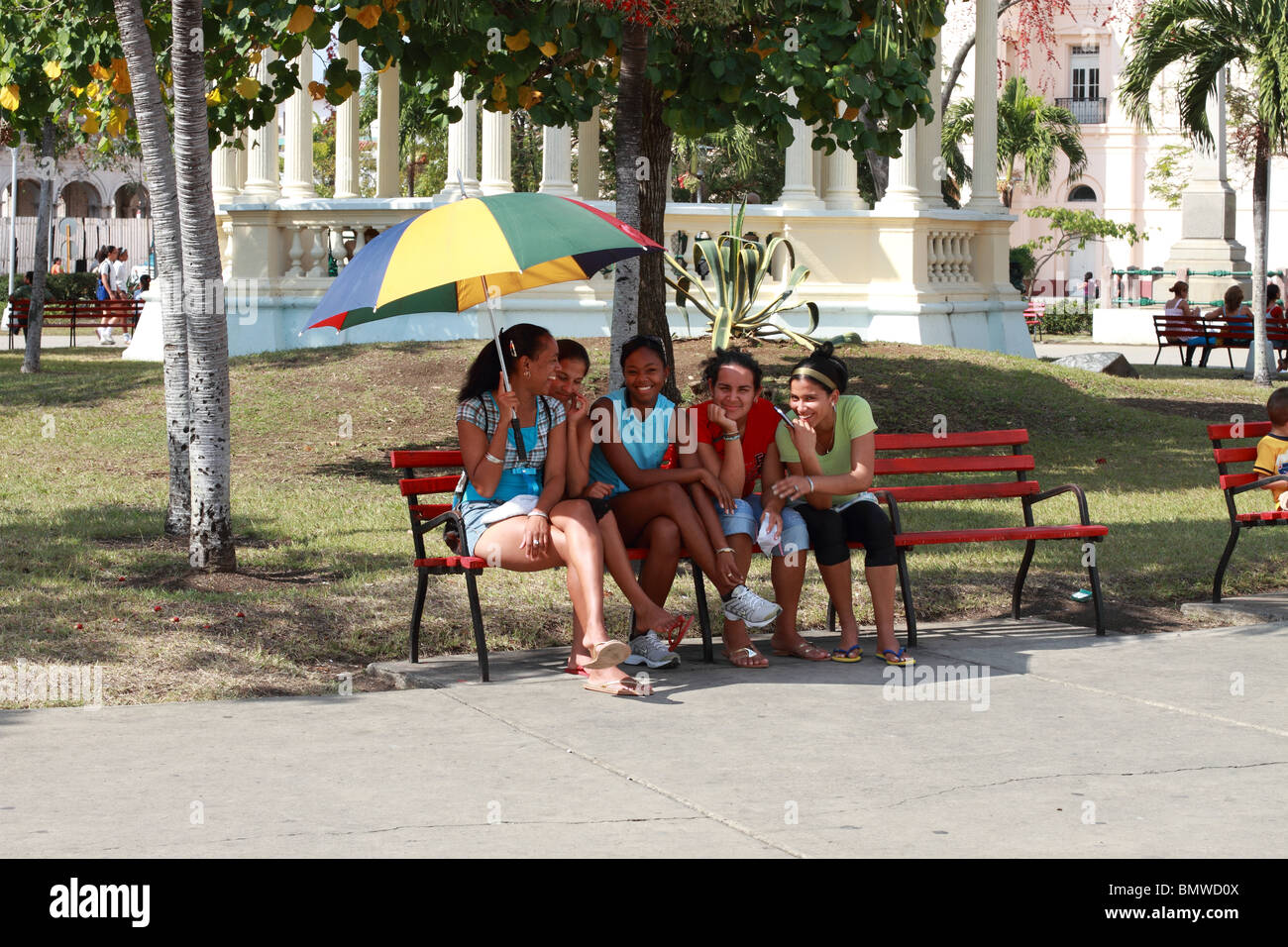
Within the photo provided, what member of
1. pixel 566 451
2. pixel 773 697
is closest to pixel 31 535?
pixel 566 451

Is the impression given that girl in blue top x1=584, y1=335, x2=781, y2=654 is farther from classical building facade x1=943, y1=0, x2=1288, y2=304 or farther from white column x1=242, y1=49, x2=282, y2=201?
classical building facade x1=943, y1=0, x2=1288, y2=304

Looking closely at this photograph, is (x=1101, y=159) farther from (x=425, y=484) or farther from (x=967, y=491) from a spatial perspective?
(x=425, y=484)

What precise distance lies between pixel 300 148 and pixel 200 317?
46.6 feet

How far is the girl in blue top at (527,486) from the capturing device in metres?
6.60

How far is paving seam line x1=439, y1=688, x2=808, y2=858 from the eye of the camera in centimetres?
462

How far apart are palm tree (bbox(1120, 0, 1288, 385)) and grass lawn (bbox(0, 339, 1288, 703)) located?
284 cm

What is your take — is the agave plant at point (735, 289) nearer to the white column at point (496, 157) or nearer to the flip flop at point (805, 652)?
the white column at point (496, 157)

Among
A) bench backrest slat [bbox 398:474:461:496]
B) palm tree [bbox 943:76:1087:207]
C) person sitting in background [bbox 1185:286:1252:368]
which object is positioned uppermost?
palm tree [bbox 943:76:1087:207]

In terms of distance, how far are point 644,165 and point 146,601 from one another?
4.91 metres

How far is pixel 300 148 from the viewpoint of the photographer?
21.8m

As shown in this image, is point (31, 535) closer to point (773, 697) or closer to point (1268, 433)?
point (773, 697)

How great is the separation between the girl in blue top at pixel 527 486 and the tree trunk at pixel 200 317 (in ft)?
6.15

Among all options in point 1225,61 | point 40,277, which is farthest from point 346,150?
point 1225,61

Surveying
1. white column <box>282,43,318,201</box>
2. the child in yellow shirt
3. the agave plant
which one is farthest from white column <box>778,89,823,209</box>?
the child in yellow shirt
